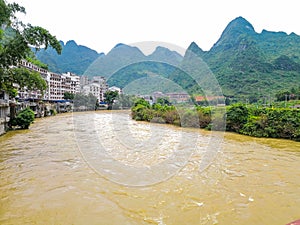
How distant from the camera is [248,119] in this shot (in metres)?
13.1

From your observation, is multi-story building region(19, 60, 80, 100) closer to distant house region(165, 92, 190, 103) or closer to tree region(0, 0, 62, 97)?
distant house region(165, 92, 190, 103)

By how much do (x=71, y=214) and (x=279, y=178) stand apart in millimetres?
4579

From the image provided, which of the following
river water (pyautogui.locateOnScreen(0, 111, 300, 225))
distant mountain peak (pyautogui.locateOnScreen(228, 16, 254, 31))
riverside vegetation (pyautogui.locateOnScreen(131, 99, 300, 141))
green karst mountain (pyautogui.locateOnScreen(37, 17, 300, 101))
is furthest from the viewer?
distant mountain peak (pyautogui.locateOnScreen(228, 16, 254, 31))

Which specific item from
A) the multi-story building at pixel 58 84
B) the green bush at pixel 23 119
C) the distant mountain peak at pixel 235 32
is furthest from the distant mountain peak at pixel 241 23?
the green bush at pixel 23 119

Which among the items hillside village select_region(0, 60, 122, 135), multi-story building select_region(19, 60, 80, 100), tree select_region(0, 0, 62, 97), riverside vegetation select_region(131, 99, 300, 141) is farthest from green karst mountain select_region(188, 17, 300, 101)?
multi-story building select_region(19, 60, 80, 100)

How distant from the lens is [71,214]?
3.25m

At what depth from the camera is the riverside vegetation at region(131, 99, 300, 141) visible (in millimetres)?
11195

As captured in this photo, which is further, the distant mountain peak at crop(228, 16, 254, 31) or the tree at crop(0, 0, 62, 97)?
the distant mountain peak at crop(228, 16, 254, 31)

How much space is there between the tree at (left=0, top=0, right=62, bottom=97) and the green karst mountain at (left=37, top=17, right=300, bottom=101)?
4.33 metres

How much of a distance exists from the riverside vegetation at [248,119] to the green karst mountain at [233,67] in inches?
170

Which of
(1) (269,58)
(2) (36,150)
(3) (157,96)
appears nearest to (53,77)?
(3) (157,96)

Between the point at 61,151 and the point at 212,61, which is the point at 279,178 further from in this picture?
the point at 212,61

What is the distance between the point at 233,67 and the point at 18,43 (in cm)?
4387

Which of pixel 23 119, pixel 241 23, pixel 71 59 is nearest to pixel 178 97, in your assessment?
pixel 23 119
